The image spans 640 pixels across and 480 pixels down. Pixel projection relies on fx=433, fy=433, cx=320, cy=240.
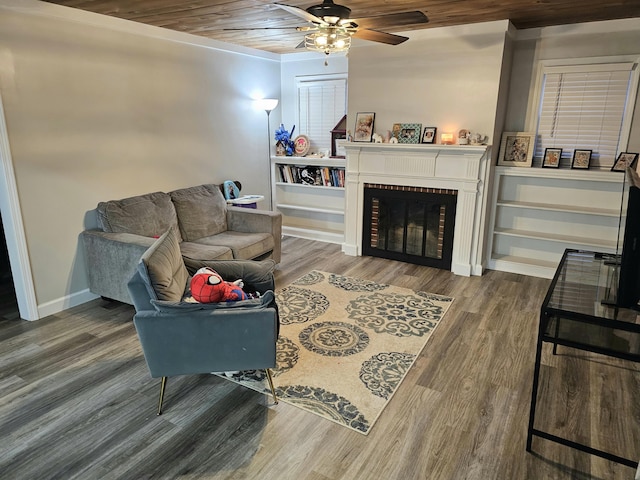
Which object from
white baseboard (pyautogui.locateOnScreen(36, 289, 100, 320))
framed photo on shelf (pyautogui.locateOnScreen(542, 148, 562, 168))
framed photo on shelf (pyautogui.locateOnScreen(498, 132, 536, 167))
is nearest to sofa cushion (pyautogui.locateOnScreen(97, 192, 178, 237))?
white baseboard (pyautogui.locateOnScreen(36, 289, 100, 320))

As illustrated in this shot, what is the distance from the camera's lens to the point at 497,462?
2100 millimetres

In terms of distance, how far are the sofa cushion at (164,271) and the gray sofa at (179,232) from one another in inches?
11.8

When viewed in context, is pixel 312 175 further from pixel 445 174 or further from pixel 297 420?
pixel 297 420

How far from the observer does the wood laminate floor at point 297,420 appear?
2.07 metres

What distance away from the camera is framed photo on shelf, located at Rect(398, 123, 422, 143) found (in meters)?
4.58

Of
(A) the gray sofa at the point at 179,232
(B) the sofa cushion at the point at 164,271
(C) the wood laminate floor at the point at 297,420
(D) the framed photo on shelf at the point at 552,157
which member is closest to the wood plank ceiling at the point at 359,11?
(D) the framed photo on shelf at the point at 552,157

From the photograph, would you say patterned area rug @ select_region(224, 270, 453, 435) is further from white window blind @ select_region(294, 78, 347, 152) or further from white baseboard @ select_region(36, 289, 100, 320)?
white window blind @ select_region(294, 78, 347, 152)

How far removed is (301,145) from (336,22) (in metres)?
3.38

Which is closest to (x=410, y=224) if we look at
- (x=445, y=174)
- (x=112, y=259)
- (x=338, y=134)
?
(x=445, y=174)

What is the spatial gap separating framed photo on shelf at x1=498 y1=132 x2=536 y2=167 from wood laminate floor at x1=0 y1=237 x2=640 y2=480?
190cm

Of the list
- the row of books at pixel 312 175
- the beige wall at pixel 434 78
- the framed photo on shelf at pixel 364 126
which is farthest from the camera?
the row of books at pixel 312 175

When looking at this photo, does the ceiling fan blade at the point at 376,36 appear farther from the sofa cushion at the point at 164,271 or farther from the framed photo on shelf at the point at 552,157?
the framed photo on shelf at the point at 552,157

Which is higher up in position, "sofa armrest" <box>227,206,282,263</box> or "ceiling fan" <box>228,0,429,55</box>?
"ceiling fan" <box>228,0,429,55</box>

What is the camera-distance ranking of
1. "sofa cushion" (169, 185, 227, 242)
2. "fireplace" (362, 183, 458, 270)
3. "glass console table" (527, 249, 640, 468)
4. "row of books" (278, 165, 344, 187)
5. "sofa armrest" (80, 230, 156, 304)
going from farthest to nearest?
1. "row of books" (278, 165, 344, 187)
2. "fireplace" (362, 183, 458, 270)
3. "sofa cushion" (169, 185, 227, 242)
4. "sofa armrest" (80, 230, 156, 304)
5. "glass console table" (527, 249, 640, 468)
